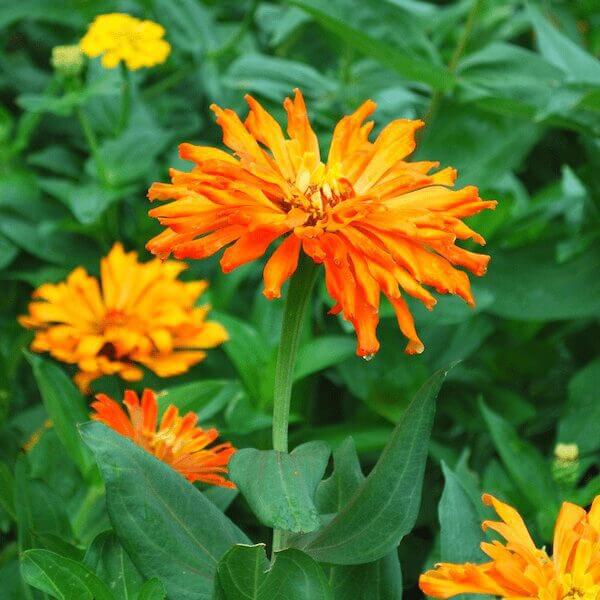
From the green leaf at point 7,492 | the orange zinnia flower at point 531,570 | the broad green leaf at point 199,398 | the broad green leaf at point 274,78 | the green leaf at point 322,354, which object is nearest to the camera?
the orange zinnia flower at point 531,570

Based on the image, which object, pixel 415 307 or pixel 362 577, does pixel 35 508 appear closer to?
pixel 362 577

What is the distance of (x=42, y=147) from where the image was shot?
1382 millimetres

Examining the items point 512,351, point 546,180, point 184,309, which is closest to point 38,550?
point 184,309

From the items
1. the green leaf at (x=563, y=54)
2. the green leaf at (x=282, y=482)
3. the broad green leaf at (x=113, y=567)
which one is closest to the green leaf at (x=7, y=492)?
the broad green leaf at (x=113, y=567)

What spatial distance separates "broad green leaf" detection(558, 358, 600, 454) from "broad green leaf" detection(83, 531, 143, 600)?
52 centimetres

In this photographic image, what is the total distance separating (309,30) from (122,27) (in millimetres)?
447

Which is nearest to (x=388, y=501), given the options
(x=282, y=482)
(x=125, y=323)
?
(x=282, y=482)

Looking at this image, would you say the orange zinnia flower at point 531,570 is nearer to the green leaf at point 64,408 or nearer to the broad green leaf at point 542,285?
the green leaf at point 64,408

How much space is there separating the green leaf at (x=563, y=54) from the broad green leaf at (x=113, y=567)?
2.30ft

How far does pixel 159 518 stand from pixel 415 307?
1.75 ft

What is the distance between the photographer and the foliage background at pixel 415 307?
0.97m

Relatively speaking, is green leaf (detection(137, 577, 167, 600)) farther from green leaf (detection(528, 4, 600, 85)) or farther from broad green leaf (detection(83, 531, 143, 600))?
green leaf (detection(528, 4, 600, 85))

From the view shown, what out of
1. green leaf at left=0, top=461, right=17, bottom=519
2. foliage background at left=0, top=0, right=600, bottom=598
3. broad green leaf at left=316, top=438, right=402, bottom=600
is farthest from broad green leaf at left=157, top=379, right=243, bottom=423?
broad green leaf at left=316, top=438, right=402, bottom=600

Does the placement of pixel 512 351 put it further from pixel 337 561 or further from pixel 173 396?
pixel 337 561
